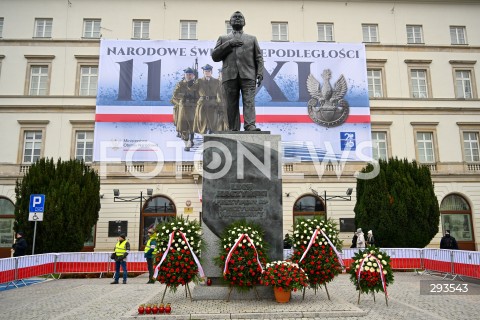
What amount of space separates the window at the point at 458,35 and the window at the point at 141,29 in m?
19.8

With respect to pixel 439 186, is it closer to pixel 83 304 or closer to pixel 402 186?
pixel 402 186

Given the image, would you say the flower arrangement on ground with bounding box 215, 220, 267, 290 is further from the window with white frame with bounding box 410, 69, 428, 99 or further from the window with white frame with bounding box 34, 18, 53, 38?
the window with white frame with bounding box 34, 18, 53, 38

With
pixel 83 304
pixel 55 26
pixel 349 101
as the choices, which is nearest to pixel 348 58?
pixel 349 101

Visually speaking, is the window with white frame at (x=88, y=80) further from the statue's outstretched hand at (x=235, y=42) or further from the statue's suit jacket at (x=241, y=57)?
the statue's outstretched hand at (x=235, y=42)

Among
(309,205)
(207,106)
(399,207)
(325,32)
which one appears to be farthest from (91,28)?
(399,207)

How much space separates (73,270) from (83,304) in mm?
7487

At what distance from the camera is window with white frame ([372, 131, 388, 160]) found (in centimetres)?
2448

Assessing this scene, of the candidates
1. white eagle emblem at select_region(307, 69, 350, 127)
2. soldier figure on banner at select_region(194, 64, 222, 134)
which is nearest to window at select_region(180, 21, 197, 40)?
soldier figure on banner at select_region(194, 64, 222, 134)

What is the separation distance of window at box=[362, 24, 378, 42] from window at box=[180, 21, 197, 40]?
1098 centimetres

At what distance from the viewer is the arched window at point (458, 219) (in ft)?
78.1

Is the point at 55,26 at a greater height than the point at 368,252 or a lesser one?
greater

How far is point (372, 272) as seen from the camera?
7211 millimetres

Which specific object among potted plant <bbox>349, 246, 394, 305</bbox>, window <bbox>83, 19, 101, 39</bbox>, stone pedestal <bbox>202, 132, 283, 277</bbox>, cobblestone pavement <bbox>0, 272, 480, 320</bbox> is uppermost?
window <bbox>83, 19, 101, 39</bbox>

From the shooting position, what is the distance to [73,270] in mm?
14969
